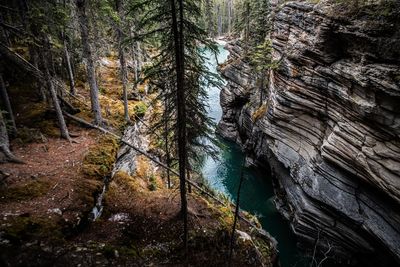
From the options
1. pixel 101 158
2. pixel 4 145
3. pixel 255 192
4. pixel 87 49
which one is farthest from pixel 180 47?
pixel 255 192

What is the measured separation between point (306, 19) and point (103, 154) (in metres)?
13.4

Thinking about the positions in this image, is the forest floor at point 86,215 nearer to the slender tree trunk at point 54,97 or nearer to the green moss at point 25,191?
the green moss at point 25,191

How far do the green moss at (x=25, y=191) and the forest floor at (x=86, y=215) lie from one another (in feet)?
0.10

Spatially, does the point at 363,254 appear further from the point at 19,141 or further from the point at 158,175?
the point at 19,141

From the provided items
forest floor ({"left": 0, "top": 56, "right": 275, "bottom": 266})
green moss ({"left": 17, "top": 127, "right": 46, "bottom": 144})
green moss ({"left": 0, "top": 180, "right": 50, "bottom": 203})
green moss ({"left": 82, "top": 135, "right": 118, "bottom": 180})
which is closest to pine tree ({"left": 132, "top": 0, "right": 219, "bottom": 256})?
forest floor ({"left": 0, "top": 56, "right": 275, "bottom": 266})

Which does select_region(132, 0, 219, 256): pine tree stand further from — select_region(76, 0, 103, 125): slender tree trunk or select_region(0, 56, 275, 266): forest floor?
select_region(76, 0, 103, 125): slender tree trunk

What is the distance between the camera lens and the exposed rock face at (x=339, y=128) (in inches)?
465

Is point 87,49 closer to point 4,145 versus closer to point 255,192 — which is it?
point 4,145

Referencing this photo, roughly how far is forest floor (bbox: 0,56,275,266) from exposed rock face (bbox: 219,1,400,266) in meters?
5.58

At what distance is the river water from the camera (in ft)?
67.2

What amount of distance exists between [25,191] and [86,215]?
2458mm

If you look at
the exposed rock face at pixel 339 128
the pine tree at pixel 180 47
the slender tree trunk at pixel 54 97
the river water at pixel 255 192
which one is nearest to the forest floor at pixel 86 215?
the slender tree trunk at pixel 54 97

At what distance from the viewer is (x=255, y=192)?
27.6 metres

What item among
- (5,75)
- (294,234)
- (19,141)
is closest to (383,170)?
(294,234)
